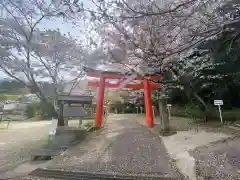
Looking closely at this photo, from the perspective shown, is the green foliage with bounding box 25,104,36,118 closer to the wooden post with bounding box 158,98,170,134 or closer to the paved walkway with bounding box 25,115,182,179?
the paved walkway with bounding box 25,115,182,179

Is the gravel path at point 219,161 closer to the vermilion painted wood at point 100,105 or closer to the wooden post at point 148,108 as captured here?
the wooden post at point 148,108

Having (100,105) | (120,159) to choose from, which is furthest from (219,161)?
(100,105)

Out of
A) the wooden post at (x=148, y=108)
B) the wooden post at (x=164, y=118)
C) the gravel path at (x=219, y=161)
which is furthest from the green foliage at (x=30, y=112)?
the gravel path at (x=219, y=161)

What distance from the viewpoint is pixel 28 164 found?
4.63 metres

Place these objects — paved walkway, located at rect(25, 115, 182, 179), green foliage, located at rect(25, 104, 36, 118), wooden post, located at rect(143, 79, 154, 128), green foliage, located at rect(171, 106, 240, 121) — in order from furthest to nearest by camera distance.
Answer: green foliage, located at rect(25, 104, 36, 118) → wooden post, located at rect(143, 79, 154, 128) → green foliage, located at rect(171, 106, 240, 121) → paved walkway, located at rect(25, 115, 182, 179)

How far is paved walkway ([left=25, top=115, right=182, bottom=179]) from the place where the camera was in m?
3.61

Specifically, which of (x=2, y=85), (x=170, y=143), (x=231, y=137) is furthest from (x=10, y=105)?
(x=231, y=137)

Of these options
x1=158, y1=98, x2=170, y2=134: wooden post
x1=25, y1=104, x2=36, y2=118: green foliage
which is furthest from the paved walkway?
x1=25, y1=104, x2=36, y2=118: green foliage

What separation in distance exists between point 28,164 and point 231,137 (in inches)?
202

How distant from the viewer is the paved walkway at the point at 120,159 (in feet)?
11.8

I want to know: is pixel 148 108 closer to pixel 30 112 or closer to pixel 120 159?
pixel 120 159

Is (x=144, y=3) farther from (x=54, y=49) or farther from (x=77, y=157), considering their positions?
(x=54, y=49)

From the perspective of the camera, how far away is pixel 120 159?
4258 millimetres

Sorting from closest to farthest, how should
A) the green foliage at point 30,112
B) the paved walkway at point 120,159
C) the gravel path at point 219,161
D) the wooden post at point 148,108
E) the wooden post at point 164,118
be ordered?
the gravel path at point 219,161
the paved walkway at point 120,159
the wooden post at point 164,118
the wooden post at point 148,108
the green foliage at point 30,112
